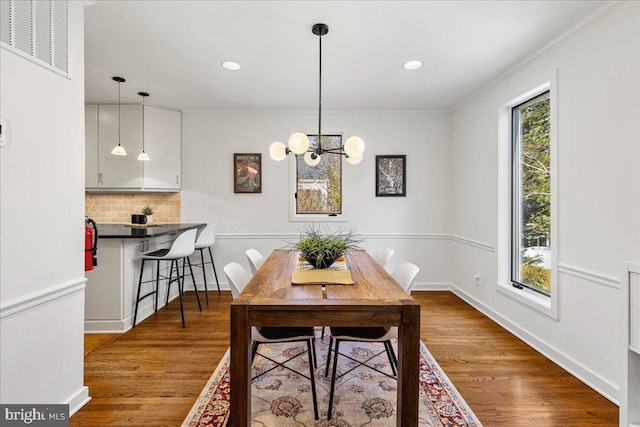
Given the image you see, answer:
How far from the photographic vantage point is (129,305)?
10.8 feet

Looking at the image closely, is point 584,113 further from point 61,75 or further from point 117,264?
point 117,264

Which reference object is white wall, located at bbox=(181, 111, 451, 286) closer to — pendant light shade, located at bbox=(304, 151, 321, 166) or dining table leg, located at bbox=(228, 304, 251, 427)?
pendant light shade, located at bbox=(304, 151, 321, 166)

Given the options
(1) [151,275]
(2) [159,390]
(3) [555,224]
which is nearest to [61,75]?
(2) [159,390]

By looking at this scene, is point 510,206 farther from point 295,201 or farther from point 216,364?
point 216,364

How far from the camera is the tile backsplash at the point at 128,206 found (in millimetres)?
4664

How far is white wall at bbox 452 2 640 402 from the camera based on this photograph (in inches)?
79.1

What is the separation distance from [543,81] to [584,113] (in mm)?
577

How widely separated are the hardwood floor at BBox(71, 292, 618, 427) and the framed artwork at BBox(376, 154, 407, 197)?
5.90 ft

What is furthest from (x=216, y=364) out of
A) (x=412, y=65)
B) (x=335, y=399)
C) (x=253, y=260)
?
(x=412, y=65)

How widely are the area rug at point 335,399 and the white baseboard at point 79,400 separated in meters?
0.68

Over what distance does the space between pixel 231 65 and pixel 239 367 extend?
268cm

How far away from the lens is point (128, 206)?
4.69 metres

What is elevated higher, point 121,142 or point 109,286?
point 121,142

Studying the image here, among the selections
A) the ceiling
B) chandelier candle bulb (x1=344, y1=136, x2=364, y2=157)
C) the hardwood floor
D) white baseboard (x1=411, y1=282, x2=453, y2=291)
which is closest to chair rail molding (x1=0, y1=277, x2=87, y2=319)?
the hardwood floor
